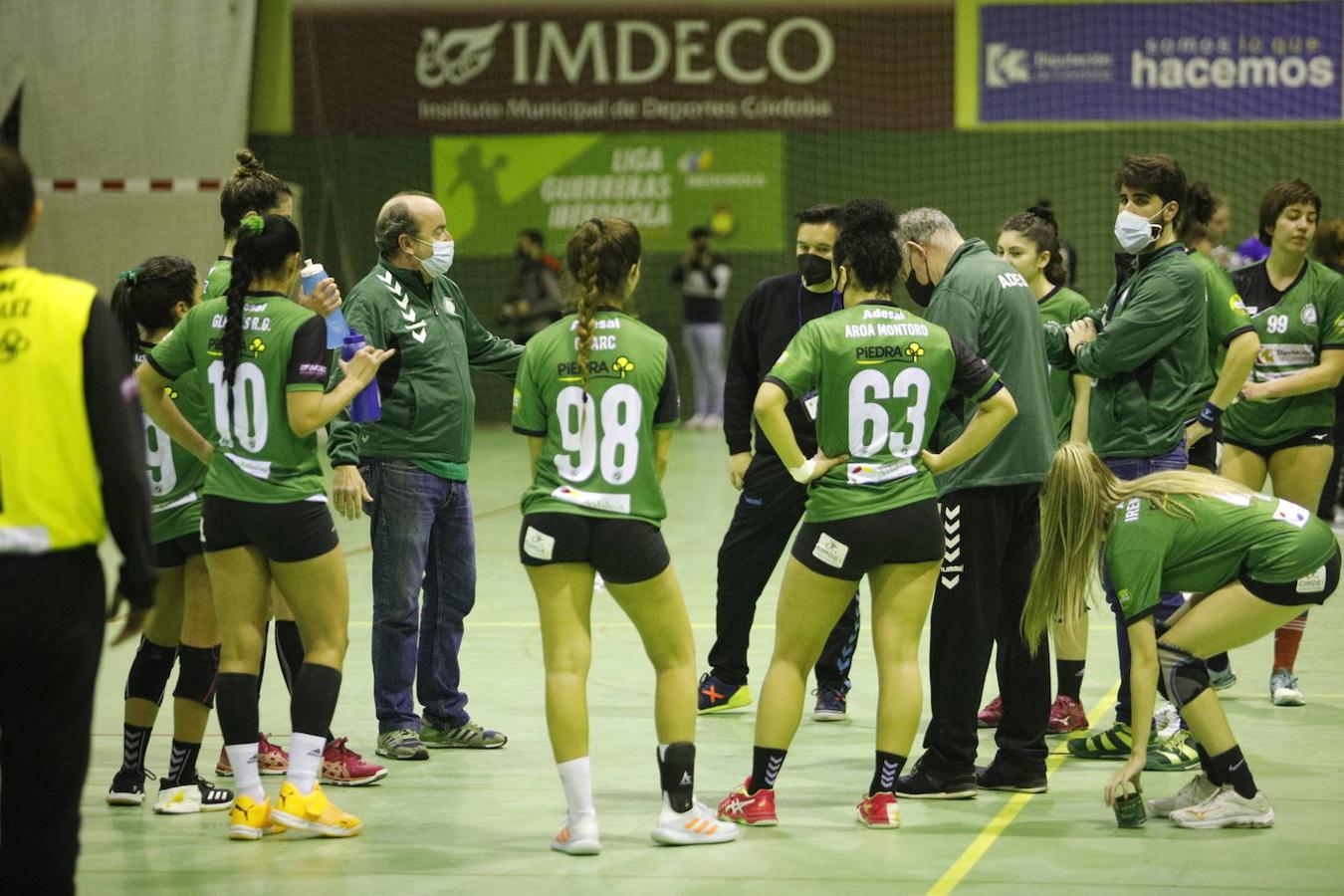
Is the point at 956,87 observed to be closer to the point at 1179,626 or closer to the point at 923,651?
the point at 923,651

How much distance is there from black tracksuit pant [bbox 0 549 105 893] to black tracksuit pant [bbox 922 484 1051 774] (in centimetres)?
276

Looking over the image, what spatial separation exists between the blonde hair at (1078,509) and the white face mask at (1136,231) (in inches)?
37.5

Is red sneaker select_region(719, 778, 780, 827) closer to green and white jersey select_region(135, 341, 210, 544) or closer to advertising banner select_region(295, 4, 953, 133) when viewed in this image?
green and white jersey select_region(135, 341, 210, 544)

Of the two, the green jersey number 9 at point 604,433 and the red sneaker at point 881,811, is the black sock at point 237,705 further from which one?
the red sneaker at point 881,811

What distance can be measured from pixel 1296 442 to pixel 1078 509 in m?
2.49

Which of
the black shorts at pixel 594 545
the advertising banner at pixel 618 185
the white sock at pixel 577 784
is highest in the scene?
the advertising banner at pixel 618 185

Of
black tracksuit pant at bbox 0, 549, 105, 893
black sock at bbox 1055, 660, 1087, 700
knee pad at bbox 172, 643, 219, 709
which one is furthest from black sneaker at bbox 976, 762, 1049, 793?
black tracksuit pant at bbox 0, 549, 105, 893

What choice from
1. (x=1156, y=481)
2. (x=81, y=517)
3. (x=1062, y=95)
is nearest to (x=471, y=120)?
(x=1062, y=95)

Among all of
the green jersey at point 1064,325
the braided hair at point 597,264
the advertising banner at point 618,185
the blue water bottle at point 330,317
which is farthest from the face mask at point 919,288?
the advertising banner at point 618,185

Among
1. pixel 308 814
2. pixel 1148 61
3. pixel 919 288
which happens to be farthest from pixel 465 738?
pixel 1148 61

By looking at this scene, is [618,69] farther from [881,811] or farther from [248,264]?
[881,811]

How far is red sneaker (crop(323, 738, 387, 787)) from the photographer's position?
18.3ft

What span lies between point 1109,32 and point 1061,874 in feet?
48.5

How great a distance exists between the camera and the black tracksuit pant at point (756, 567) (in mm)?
6586
